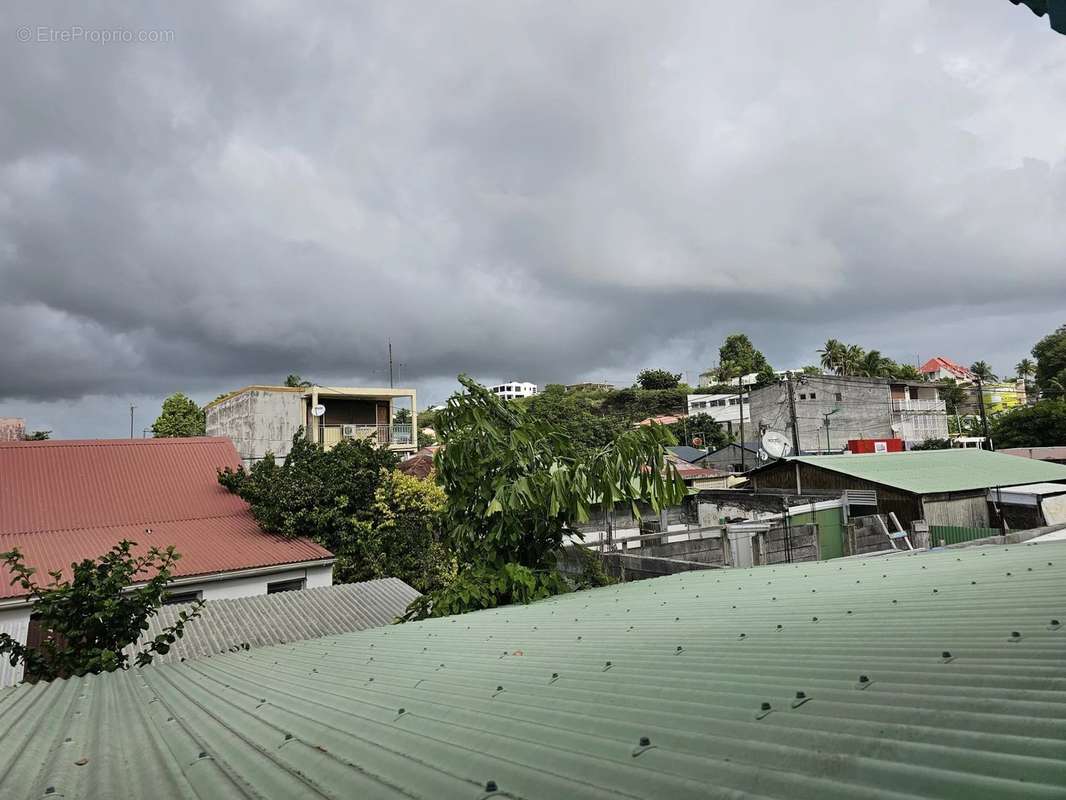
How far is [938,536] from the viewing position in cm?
1655

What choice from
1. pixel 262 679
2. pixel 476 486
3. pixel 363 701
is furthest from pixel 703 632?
pixel 476 486

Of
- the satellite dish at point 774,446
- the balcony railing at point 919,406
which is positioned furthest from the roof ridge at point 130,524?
the balcony railing at point 919,406

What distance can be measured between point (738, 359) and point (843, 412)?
4486cm

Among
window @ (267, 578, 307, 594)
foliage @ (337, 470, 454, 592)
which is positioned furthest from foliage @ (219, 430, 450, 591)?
window @ (267, 578, 307, 594)

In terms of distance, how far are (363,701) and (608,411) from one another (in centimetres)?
8119

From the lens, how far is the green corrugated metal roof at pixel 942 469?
21.0 m

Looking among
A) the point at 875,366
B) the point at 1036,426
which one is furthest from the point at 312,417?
the point at 875,366

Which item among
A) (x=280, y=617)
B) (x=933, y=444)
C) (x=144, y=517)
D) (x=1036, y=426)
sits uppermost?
(x=1036, y=426)

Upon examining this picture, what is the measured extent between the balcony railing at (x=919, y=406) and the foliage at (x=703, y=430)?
15.7 m

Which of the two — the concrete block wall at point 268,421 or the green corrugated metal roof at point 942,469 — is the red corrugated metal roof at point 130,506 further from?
the green corrugated metal roof at point 942,469

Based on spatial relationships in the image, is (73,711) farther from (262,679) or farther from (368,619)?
(368,619)

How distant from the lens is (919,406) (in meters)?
46.5

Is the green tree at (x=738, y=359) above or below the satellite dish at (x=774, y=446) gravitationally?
above

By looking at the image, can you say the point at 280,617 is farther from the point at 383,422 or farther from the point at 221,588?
the point at 383,422
